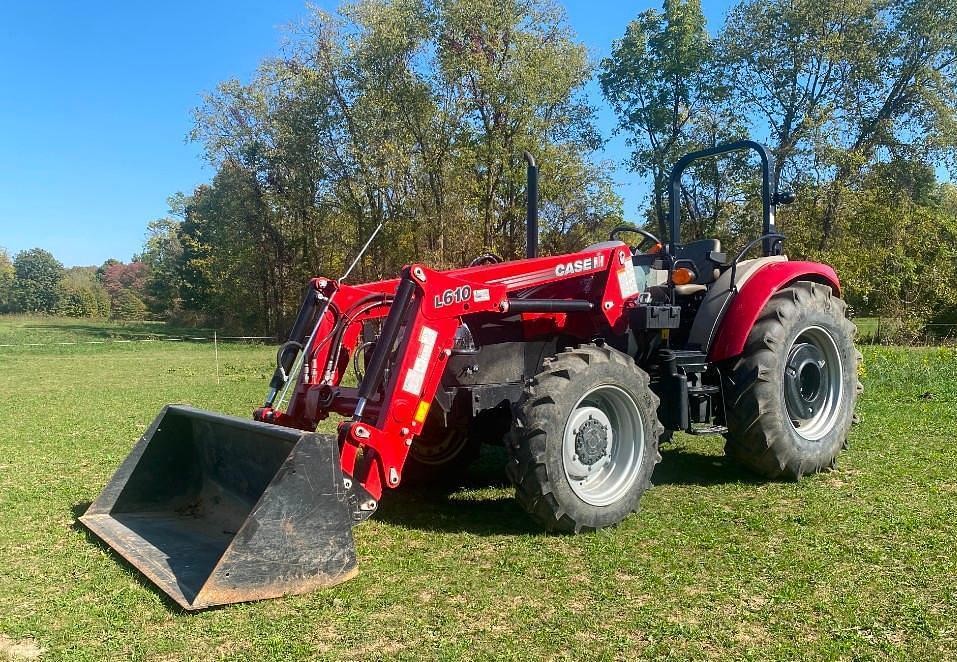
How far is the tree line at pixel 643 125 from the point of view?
26.6m

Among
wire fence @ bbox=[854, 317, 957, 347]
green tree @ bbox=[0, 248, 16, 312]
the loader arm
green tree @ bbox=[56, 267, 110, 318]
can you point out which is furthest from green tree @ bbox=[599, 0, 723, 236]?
green tree @ bbox=[0, 248, 16, 312]

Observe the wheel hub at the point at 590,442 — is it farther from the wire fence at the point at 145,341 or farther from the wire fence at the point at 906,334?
the wire fence at the point at 145,341

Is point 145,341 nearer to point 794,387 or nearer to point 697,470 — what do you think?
point 697,470

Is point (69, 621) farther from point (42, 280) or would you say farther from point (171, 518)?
point (42, 280)

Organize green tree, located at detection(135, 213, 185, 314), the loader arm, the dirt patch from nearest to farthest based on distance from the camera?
1. the dirt patch
2. the loader arm
3. green tree, located at detection(135, 213, 185, 314)

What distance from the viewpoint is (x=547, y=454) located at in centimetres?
463

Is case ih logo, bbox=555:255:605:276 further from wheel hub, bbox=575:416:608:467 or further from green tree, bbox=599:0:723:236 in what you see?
green tree, bbox=599:0:723:236

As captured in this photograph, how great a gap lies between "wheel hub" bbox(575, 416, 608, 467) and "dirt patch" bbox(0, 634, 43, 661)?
3164mm

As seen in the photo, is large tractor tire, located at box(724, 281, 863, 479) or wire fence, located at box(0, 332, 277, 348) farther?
wire fence, located at box(0, 332, 277, 348)

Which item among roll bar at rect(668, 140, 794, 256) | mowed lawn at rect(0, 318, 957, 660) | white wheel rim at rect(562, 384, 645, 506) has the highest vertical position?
roll bar at rect(668, 140, 794, 256)

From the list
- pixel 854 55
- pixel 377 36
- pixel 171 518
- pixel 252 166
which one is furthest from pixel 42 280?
pixel 171 518

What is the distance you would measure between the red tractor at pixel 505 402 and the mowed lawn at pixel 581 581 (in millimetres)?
244

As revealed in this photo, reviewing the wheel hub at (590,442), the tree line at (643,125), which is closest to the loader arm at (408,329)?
the wheel hub at (590,442)

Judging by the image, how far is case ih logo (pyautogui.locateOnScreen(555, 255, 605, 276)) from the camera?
5.50 meters
